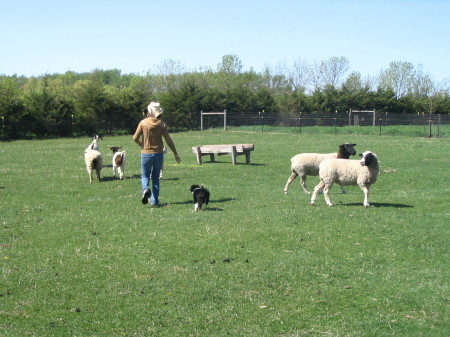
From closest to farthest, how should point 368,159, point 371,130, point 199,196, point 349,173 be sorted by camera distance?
1. point 199,196
2. point 368,159
3. point 349,173
4. point 371,130

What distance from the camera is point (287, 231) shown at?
10.0 meters

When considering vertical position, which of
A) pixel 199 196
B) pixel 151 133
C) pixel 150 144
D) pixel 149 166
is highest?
pixel 151 133

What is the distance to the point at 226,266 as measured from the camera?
310 inches

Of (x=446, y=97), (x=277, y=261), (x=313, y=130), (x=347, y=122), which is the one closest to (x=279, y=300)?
(x=277, y=261)

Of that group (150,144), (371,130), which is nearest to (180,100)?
(371,130)

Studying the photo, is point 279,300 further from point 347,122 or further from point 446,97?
point 446,97

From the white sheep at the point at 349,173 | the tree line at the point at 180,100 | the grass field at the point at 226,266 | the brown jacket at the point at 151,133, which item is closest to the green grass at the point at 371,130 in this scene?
the tree line at the point at 180,100

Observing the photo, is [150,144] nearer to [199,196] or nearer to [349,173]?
[199,196]

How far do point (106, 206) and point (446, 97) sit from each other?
7845 cm

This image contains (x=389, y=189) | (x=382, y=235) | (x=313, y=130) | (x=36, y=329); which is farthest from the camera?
(x=313, y=130)

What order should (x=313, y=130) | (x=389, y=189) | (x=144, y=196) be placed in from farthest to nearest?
1. (x=313, y=130)
2. (x=389, y=189)
3. (x=144, y=196)

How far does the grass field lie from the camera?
5992 millimetres

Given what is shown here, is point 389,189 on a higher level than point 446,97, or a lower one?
lower

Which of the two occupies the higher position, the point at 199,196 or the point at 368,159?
the point at 368,159
